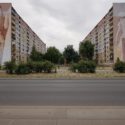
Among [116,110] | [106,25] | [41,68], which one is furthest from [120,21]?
[116,110]

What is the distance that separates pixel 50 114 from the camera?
7.55 metres

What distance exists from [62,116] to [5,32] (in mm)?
72815

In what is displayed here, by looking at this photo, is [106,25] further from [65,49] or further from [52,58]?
[52,58]

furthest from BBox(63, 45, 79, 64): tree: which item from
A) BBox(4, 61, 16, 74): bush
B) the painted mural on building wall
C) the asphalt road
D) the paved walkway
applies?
the paved walkway

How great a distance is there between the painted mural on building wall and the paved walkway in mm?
69469

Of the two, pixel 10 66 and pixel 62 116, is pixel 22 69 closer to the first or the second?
pixel 10 66

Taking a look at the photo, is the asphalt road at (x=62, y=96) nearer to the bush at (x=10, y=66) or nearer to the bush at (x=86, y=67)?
the bush at (x=10, y=66)

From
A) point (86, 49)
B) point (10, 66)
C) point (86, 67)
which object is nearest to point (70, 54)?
point (86, 49)

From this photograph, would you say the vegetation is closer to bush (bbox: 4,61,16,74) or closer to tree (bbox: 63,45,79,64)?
bush (bbox: 4,61,16,74)

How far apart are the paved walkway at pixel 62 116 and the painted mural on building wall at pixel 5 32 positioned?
228 ft

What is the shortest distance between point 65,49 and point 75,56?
15.6 ft

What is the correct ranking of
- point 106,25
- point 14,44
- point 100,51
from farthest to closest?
point 100,51, point 106,25, point 14,44

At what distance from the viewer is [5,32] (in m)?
77.0

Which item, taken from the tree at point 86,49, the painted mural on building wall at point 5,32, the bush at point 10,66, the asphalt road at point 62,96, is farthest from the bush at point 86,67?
the tree at point 86,49
